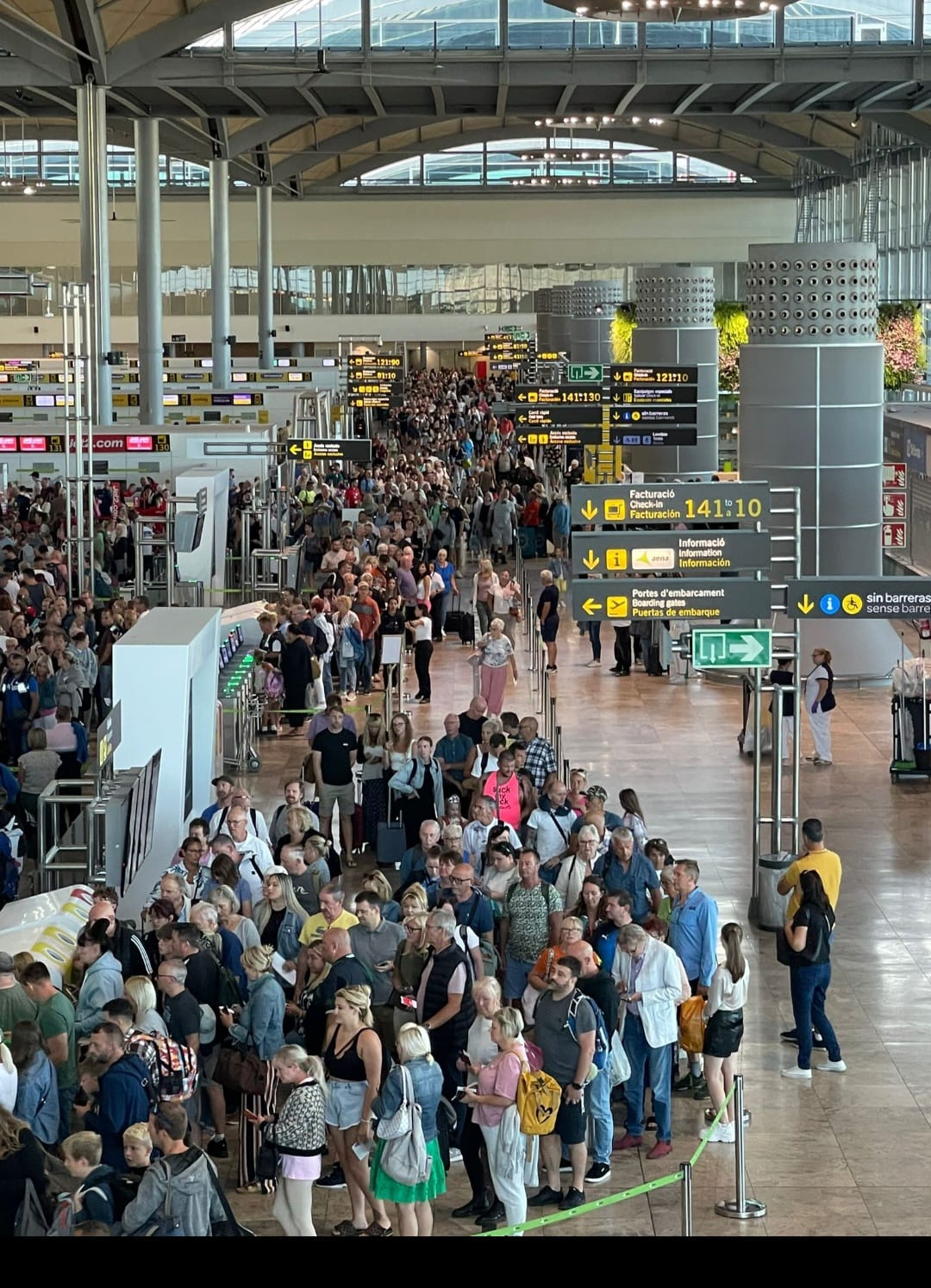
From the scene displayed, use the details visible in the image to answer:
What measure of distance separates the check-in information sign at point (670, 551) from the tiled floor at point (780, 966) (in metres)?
2.41

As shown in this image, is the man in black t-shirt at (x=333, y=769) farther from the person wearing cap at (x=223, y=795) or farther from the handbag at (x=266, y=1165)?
the handbag at (x=266, y=1165)

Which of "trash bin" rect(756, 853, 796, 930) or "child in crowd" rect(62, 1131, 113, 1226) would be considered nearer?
"child in crowd" rect(62, 1131, 113, 1226)

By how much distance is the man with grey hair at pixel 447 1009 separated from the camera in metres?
8.38

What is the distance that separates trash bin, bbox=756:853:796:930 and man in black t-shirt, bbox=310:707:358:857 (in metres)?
3.25

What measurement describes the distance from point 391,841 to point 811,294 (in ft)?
35.5

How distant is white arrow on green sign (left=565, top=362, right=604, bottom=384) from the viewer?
33656mm

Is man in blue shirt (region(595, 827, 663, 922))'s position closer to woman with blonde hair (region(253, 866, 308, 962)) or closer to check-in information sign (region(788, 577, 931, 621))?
woman with blonde hair (region(253, 866, 308, 962))

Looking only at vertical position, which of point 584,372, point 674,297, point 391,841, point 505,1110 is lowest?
point 391,841

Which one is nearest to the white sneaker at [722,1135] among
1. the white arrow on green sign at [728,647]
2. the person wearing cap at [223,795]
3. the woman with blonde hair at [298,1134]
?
the woman with blonde hair at [298,1134]

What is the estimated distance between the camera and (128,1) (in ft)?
112

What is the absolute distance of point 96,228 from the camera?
3459 cm

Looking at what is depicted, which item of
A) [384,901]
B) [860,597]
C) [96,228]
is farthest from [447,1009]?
[96,228]

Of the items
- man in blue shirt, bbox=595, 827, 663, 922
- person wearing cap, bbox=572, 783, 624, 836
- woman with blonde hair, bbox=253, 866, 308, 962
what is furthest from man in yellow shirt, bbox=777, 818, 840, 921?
woman with blonde hair, bbox=253, 866, 308, 962

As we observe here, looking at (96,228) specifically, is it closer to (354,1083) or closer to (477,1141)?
(477,1141)
